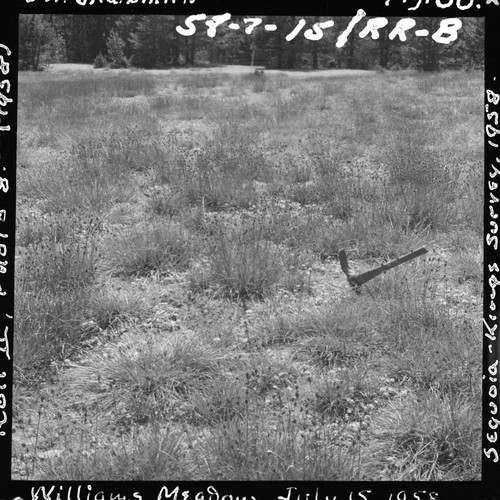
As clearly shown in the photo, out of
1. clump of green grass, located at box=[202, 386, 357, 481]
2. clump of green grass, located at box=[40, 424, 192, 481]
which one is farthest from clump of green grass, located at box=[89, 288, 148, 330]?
clump of green grass, located at box=[202, 386, 357, 481]

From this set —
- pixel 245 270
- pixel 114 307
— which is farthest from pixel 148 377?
pixel 245 270

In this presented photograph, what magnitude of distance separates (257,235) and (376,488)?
136 inches

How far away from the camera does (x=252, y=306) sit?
15.4ft

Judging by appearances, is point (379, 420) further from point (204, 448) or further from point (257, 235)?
point (257, 235)

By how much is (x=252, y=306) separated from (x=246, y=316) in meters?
0.17

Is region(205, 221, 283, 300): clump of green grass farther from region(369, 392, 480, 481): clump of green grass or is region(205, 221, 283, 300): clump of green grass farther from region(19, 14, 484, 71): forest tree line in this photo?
region(19, 14, 484, 71): forest tree line

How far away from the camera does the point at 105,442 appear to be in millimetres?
3158

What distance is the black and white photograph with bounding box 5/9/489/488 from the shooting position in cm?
300

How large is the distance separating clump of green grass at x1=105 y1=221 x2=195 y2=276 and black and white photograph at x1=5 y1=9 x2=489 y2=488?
0.07 ft

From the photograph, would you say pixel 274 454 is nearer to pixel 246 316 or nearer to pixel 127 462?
pixel 127 462

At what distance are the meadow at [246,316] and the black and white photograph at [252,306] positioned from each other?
16 mm

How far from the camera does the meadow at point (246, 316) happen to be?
2994 millimetres

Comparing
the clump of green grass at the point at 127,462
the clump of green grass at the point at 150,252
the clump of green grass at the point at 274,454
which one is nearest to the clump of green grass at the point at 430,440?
the clump of green grass at the point at 274,454

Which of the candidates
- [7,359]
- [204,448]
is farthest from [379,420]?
[7,359]
